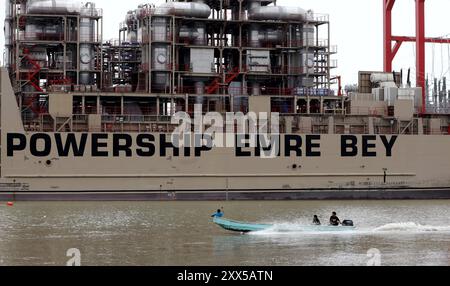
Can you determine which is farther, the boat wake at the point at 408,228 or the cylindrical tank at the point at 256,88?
the cylindrical tank at the point at 256,88

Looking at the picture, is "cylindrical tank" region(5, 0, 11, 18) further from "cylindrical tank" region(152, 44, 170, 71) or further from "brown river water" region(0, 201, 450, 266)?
"brown river water" region(0, 201, 450, 266)

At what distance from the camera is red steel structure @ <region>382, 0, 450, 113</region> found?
5450 centimetres

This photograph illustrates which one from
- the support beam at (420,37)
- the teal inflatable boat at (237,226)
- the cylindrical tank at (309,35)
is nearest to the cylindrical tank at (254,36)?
the cylindrical tank at (309,35)

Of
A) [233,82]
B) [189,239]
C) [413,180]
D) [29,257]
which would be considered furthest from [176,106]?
[29,257]

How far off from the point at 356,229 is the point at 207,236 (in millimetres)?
5314

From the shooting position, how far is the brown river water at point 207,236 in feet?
85.2

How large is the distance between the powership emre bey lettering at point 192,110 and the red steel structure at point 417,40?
1493 millimetres

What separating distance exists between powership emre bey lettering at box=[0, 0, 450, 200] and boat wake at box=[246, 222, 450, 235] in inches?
509

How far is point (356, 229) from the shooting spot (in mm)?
32406

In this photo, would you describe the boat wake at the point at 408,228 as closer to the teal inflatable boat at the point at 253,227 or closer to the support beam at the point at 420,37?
the teal inflatable boat at the point at 253,227

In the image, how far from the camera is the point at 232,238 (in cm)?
3050

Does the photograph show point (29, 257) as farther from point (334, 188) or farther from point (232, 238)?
point (334, 188)

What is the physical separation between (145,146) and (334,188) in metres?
9.71

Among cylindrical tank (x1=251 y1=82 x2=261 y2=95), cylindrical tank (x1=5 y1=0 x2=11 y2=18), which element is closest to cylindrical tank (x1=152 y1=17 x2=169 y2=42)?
cylindrical tank (x1=251 y1=82 x2=261 y2=95)
